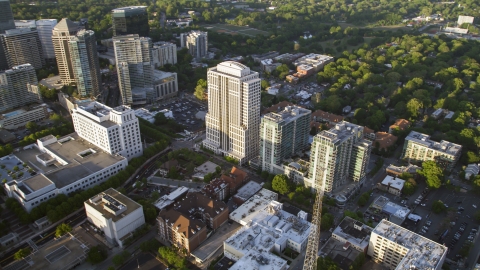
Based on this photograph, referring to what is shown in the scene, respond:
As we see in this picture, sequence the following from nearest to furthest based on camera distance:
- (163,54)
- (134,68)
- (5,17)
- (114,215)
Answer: (114,215) < (134,68) < (5,17) < (163,54)

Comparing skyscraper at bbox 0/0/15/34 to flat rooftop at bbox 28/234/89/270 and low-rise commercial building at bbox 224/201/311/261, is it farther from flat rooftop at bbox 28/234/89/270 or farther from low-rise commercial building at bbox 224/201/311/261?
low-rise commercial building at bbox 224/201/311/261

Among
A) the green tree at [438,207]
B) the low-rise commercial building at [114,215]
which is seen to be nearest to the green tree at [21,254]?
the low-rise commercial building at [114,215]

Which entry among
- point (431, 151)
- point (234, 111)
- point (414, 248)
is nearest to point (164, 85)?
point (234, 111)

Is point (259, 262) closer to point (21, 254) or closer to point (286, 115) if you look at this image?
point (286, 115)

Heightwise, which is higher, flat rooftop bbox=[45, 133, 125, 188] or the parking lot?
flat rooftop bbox=[45, 133, 125, 188]

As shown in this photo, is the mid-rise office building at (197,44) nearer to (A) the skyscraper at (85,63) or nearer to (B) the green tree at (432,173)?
(A) the skyscraper at (85,63)

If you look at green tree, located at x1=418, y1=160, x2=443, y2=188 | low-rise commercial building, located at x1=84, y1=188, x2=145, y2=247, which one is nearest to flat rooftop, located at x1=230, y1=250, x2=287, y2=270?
low-rise commercial building, located at x1=84, y1=188, x2=145, y2=247
